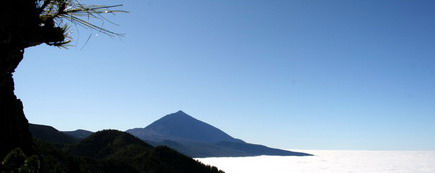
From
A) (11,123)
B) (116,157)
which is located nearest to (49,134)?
(116,157)

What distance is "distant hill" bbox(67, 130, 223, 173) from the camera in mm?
38656

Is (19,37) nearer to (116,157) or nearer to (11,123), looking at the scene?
(11,123)

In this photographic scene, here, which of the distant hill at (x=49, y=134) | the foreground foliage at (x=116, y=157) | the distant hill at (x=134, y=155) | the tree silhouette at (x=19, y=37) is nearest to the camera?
the tree silhouette at (x=19, y=37)

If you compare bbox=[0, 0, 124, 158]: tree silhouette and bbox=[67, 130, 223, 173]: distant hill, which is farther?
bbox=[67, 130, 223, 173]: distant hill

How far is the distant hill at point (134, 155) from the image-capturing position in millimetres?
38656

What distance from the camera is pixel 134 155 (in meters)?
43.9

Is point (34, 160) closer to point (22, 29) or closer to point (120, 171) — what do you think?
point (22, 29)

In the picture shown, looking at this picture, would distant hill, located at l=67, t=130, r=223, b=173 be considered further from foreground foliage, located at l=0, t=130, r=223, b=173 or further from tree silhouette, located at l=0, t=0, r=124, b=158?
tree silhouette, located at l=0, t=0, r=124, b=158

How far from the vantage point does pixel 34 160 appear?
3359 millimetres

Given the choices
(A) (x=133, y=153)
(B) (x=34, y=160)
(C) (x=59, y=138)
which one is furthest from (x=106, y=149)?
(B) (x=34, y=160)

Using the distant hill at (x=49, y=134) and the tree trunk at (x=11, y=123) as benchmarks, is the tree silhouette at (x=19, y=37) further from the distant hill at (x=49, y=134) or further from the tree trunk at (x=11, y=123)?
the distant hill at (x=49, y=134)

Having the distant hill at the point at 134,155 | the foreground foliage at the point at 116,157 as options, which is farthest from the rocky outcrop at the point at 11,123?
the distant hill at the point at 134,155

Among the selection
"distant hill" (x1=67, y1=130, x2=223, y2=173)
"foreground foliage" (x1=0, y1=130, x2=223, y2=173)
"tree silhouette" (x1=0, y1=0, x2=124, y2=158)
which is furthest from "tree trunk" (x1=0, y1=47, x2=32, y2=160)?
"distant hill" (x1=67, y1=130, x2=223, y2=173)

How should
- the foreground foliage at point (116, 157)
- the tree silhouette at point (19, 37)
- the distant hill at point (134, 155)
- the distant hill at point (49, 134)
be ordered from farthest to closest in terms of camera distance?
the distant hill at point (49, 134), the distant hill at point (134, 155), the foreground foliage at point (116, 157), the tree silhouette at point (19, 37)
